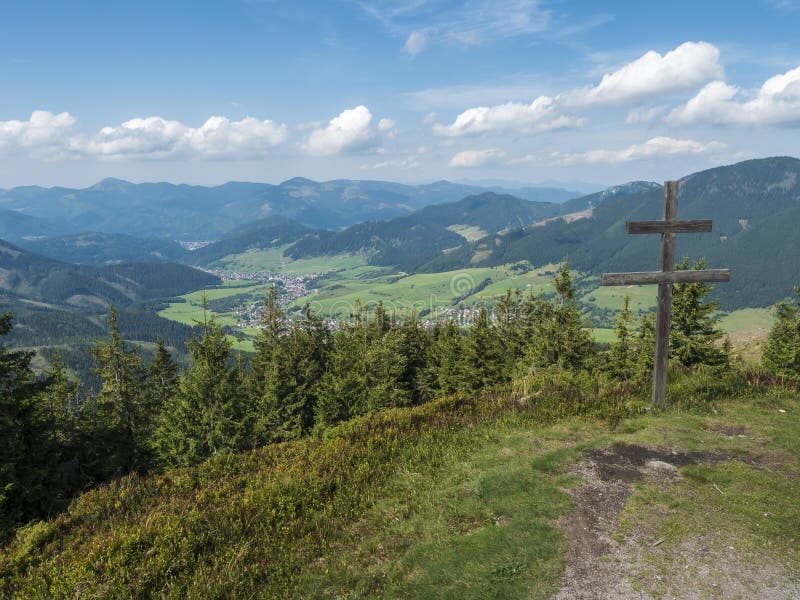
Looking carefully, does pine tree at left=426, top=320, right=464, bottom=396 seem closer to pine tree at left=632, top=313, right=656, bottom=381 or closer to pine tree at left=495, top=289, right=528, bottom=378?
pine tree at left=495, top=289, right=528, bottom=378

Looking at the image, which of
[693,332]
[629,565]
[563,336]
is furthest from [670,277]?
[693,332]

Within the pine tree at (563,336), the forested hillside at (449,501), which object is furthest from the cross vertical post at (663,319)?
the pine tree at (563,336)

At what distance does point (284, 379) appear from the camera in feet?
105

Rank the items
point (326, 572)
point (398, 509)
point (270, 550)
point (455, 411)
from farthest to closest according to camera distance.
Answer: point (455, 411)
point (398, 509)
point (270, 550)
point (326, 572)

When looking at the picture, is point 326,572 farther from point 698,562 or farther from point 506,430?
point 506,430

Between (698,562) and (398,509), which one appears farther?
(398,509)

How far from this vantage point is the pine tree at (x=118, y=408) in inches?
1167

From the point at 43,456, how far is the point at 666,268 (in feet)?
83.4

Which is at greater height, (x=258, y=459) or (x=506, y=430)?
(x=506, y=430)

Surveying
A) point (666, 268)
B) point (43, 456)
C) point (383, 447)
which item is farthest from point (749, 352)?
point (43, 456)

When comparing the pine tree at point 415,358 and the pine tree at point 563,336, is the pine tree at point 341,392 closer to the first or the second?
the pine tree at point 415,358

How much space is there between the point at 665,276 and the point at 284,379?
84.2ft

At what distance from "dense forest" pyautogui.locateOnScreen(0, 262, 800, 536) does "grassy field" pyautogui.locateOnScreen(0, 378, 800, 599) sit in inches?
140

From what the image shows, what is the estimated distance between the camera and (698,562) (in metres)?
6.92
